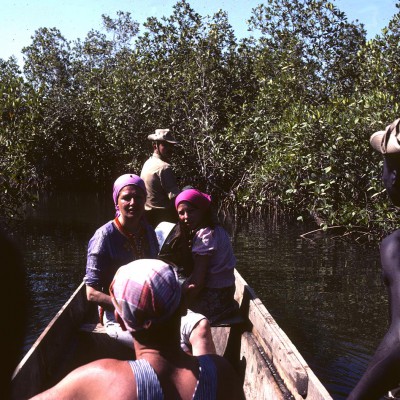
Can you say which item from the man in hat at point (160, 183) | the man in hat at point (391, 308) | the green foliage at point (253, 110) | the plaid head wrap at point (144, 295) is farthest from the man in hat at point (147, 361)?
the green foliage at point (253, 110)

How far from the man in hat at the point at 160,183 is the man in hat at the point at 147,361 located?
4.99m

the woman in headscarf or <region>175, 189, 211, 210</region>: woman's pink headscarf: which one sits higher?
Answer: <region>175, 189, 211, 210</region>: woman's pink headscarf

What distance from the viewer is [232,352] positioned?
15.8 feet

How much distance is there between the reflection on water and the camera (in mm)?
6969

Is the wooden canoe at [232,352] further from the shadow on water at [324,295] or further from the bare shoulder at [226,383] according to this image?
the shadow on water at [324,295]

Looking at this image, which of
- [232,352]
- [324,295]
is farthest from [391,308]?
[324,295]

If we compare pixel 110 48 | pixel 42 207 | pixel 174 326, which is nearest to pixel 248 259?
pixel 174 326

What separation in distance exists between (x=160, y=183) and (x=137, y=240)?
8.94 ft

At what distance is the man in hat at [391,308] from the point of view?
5.66ft

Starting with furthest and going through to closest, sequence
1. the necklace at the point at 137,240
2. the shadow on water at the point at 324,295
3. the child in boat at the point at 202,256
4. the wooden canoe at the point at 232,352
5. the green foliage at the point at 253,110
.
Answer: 1. the green foliage at the point at 253,110
2. the shadow on water at the point at 324,295
3. the child in boat at the point at 202,256
4. the necklace at the point at 137,240
5. the wooden canoe at the point at 232,352

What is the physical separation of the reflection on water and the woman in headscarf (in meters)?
2.63

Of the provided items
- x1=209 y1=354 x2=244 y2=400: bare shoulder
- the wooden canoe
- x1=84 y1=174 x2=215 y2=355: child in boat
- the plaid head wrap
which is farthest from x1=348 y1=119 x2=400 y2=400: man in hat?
x1=84 y1=174 x2=215 y2=355: child in boat

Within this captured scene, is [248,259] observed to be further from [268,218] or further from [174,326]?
[174,326]

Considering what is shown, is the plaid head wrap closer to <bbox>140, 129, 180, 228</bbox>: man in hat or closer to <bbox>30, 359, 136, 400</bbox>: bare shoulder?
<bbox>30, 359, 136, 400</bbox>: bare shoulder
